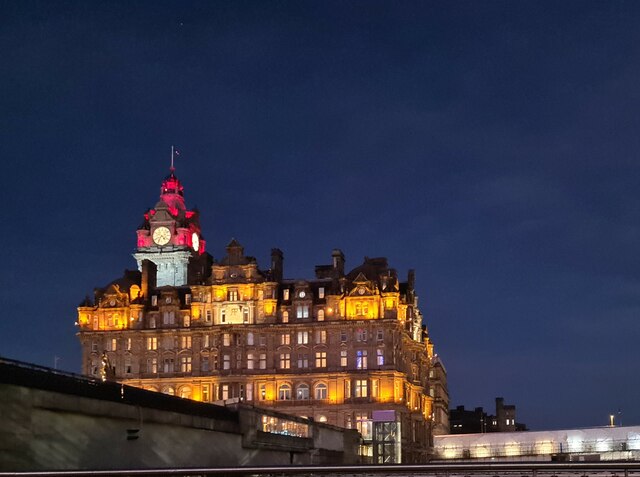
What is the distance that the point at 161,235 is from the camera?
158 metres

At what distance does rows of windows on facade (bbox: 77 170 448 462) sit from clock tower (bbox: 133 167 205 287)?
18489mm

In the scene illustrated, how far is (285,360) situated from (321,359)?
492cm

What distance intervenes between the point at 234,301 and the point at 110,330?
18.3 meters

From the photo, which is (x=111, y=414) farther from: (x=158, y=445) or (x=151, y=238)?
(x=151, y=238)

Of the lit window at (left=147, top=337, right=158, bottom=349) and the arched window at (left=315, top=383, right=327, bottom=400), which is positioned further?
the lit window at (left=147, top=337, right=158, bottom=349)

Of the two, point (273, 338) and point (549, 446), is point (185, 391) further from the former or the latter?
point (549, 446)

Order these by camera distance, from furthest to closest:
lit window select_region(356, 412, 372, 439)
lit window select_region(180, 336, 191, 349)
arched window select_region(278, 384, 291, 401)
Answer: lit window select_region(180, 336, 191, 349), arched window select_region(278, 384, 291, 401), lit window select_region(356, 412, 372, 439)

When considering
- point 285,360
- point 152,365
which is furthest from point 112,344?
point 285,360

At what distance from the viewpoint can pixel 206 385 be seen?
416 ft

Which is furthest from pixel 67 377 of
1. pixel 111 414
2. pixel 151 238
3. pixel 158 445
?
pixel 151 238

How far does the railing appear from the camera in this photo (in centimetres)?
1875

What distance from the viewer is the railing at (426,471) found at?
1875 centimetres

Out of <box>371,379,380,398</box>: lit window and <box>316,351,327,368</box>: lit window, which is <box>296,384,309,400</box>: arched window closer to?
<box>316,351,327,368</box>: lit window

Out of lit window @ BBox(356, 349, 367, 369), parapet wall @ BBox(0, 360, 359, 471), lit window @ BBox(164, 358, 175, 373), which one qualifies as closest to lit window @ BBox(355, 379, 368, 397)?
lit window @ BBox(356, 349, 367, 369)
